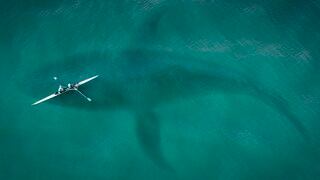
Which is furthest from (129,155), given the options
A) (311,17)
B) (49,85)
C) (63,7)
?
(311,17)

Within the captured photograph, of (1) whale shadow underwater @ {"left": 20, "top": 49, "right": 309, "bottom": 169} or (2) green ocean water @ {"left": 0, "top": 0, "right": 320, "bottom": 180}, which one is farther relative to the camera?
(1) whale shadow underwater @ {"left": 20, "top": 49, "right": 309, "bottom": 169}

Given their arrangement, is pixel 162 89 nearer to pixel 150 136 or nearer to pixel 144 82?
pixel 144 82

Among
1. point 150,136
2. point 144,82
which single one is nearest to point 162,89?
point 144,82

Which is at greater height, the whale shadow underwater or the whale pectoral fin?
the whale shadow underwater
